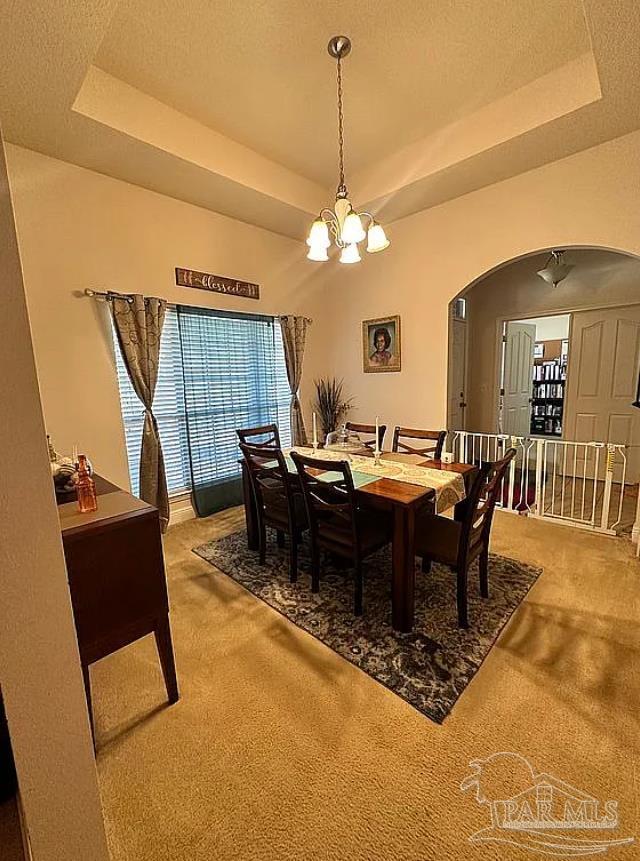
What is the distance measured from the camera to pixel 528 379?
5.61 metres

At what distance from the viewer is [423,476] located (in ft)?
7.64

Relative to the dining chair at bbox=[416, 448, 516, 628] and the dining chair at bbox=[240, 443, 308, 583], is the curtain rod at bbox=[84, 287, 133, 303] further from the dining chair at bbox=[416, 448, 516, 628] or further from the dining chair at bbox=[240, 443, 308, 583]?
the dining chair at bbox=[416, 448, 516, 628]

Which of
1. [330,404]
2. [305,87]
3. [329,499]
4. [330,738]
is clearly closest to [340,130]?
[305,87]

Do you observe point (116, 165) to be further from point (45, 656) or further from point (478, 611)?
point (478, 611)

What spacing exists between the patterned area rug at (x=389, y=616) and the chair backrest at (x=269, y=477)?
0.44 m

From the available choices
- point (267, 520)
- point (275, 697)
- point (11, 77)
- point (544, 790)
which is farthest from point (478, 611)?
point (11, 77)

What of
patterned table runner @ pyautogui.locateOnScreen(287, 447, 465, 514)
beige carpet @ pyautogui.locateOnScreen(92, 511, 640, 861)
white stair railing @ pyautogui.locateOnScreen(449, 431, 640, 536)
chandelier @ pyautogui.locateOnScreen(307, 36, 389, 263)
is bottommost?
beige carpet @ pyautogui.locateOnScreen(92, 511, 640, 861)

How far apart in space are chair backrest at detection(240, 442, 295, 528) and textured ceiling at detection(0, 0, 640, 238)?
91.6 inches

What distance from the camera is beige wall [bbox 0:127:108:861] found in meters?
0.68

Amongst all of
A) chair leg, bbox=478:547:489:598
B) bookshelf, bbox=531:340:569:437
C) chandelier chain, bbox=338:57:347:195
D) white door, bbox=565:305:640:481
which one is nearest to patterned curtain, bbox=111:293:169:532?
chandelier chain, bbox=338:57:347:195

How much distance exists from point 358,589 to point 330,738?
0.75 metres

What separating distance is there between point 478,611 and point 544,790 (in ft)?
3.03

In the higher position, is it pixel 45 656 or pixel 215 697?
pixel 45 656

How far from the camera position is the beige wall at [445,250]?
2803 mm
